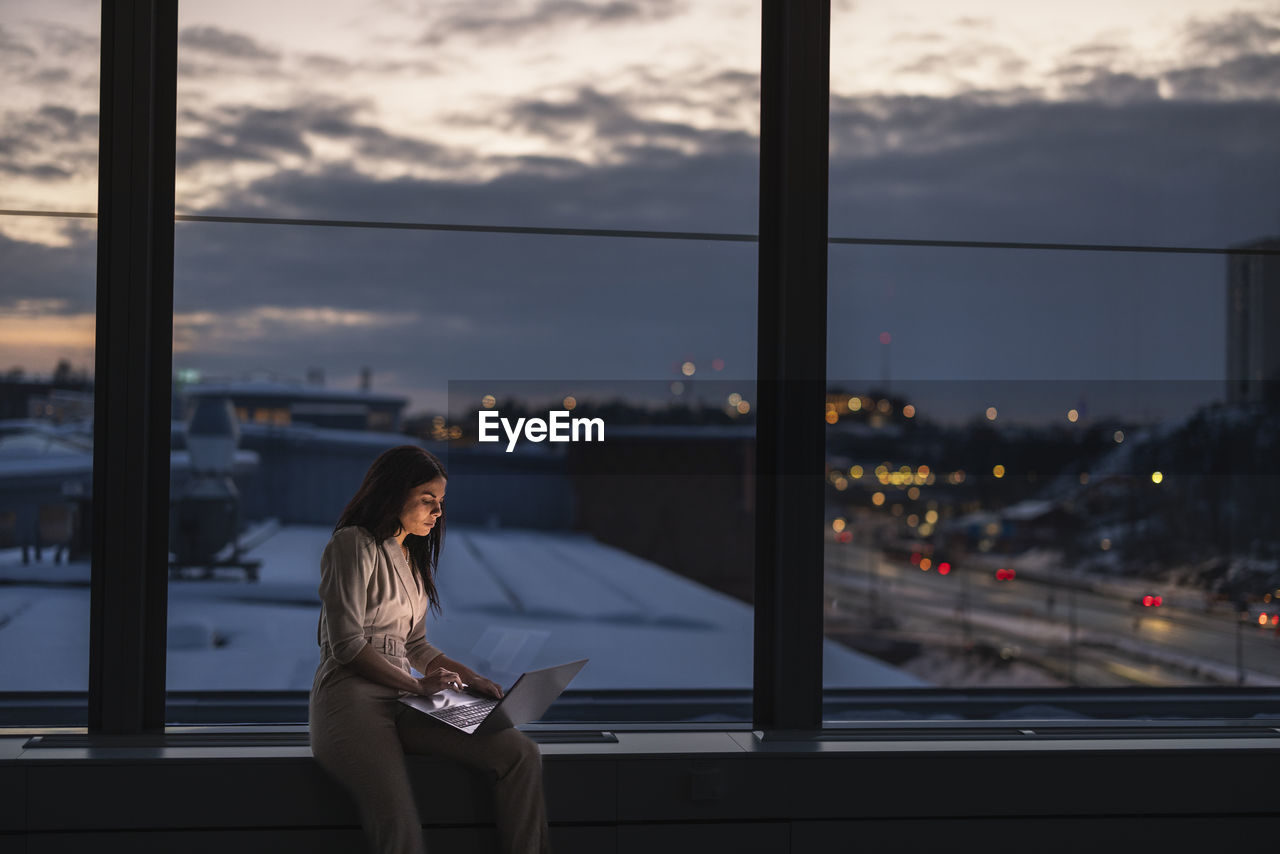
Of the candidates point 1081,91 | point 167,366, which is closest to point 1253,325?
point 1081,91

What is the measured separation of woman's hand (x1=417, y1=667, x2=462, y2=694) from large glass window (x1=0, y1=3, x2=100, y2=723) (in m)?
1.15

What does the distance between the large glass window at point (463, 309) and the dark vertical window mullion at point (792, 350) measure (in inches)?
3.9

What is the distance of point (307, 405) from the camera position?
3150 mm

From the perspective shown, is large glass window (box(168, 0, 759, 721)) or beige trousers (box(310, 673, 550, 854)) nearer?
beige trousers (box(310, 673, 550, 854))

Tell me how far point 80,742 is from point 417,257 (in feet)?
5.85

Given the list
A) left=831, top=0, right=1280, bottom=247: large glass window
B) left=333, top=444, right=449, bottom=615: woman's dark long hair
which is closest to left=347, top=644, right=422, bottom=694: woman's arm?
left=333, top=444, right=449, bottom=615: woman's dark long hair

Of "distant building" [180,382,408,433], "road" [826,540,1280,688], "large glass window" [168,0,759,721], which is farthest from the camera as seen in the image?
"road" [826,540,1280,688]

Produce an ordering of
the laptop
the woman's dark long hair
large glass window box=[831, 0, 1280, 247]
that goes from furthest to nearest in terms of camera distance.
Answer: large glass window box=[831, 0, 1280, 247] → the woman's dark long hair → the laptop

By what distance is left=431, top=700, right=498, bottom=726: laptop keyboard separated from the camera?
2088 mm

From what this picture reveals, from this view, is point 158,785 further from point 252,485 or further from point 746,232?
point 746,232

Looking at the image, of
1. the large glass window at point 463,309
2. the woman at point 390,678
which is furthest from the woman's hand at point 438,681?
the large glass window at point 463,309

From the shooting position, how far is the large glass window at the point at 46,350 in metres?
2.65

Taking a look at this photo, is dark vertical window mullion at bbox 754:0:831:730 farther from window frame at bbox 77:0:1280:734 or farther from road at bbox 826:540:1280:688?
road at bbox 826:540:1280:688

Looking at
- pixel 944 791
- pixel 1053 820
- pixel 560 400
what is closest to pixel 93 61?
pixel 560 400
